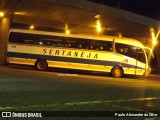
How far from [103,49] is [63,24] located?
15.2m

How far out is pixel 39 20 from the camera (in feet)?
135

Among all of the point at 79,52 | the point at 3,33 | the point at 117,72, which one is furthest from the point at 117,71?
the point at 3,33

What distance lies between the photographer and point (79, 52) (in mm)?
28391

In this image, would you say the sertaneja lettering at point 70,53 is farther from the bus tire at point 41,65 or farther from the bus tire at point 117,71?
the bus tire at point 117,71

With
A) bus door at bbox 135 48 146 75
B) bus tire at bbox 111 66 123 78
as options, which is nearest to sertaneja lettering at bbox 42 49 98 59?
bus tire at bbox 111 66 123 78

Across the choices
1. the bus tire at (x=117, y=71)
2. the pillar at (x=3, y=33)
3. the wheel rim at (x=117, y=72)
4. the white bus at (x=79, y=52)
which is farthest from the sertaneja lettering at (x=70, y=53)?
the pillar at (x=3, y=33)

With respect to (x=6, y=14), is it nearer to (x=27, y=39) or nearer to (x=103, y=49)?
(x=27, y=39)

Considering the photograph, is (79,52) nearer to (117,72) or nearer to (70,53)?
(70,53)

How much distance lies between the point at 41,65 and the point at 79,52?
9.36ft

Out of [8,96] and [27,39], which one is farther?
[27,39]

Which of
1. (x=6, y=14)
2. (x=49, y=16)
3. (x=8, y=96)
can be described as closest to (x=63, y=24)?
(x=49, y=16)

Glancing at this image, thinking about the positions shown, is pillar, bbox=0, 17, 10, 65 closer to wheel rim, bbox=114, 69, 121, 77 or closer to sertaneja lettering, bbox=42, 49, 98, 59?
sertaneja lettering, bbox=42, 49, 98, 59

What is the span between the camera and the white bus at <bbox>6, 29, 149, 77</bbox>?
28078 millimetres

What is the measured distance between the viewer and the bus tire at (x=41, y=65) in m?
27.9
